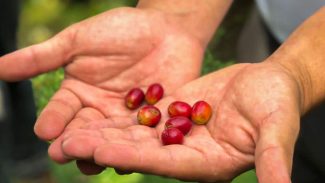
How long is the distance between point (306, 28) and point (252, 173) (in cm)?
138

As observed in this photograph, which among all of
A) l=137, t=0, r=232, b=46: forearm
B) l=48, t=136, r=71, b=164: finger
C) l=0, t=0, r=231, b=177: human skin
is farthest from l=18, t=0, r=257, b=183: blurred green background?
l=48, t=136, r=71, b=164: finger

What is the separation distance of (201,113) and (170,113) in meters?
0.16

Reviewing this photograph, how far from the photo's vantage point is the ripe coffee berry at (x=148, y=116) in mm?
1915

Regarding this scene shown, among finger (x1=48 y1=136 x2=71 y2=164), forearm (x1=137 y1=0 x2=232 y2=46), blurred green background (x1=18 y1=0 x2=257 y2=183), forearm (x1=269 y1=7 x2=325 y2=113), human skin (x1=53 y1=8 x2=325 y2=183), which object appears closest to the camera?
human skin (x1=53 y1=8 x2=325 y2=183)

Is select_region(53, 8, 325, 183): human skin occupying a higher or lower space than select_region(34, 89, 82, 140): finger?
higher

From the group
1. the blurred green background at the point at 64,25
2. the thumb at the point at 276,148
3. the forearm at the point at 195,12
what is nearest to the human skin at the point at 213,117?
the thumb at the point at 276,148

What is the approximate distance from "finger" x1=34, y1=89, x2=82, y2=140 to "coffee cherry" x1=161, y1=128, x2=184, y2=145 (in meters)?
0.34

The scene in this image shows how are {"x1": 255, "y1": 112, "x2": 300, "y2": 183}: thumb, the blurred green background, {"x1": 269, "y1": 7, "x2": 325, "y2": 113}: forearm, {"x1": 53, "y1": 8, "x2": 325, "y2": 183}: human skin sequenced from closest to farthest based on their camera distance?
{"x1": 255, "y1": 112, "x2": 300, "y2": 183}: thumb → {"x1": 53, "y1": 8, "x2": 325, "y2": 183}: human skin → {"x1": 269, "y1": 7, "x2": 325, "y2": 113}: forearm → the blurred green background

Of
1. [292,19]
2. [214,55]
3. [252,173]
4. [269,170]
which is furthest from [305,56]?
[214,55]

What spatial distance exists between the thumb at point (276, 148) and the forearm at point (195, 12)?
0.85m

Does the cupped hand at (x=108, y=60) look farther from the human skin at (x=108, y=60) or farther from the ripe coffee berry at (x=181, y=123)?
the ripe coffee berry at (x=181, y=123)

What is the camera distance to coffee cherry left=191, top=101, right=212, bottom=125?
6.15ft

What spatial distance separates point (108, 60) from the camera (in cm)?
214

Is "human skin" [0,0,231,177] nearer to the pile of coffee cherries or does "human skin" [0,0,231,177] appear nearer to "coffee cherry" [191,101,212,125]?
the pile of coffee cherries
